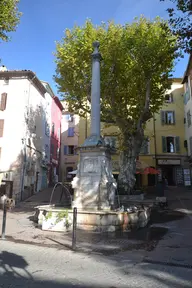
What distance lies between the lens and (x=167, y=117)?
105ft

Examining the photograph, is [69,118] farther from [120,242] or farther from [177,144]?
[120,242]

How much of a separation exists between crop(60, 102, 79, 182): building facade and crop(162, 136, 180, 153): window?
12.5 m

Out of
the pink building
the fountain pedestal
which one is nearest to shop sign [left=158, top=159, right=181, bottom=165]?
the pink building

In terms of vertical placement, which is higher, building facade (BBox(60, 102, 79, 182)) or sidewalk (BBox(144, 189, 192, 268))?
building facade (BBox(60, 102, 79, 182))

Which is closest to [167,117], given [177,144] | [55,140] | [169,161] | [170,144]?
[170,144]

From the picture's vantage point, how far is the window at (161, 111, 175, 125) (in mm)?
31750

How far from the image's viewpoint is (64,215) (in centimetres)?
859

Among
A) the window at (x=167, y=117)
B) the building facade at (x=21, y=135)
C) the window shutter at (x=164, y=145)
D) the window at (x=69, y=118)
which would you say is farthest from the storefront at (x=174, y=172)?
the window at (x=69, y=118)

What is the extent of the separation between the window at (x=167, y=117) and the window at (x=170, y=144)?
1.99m

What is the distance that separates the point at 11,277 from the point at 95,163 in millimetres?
6164

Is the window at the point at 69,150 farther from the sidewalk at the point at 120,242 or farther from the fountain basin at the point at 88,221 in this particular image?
the fountain basin at the point at 88,221

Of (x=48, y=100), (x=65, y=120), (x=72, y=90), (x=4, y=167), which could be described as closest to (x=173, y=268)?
(x=72, y=90)

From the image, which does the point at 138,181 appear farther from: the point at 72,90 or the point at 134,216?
the point at 134,216

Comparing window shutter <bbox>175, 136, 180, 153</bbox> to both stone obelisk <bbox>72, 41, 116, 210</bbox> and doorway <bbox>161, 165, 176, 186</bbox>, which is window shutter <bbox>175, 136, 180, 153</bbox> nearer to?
doorway <bbox>161, 165, 176, 186</bbox>
